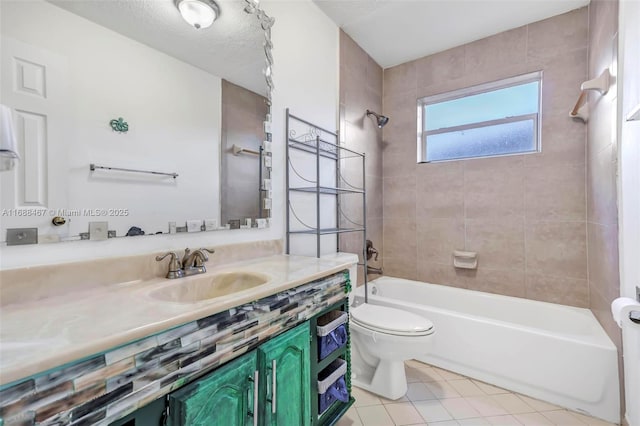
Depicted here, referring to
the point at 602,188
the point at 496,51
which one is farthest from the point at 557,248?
the point at 496,51

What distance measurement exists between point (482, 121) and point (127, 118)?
8.70ft

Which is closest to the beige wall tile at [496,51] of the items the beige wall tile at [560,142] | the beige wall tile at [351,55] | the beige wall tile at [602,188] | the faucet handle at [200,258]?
the beige wall tile at [560,142]

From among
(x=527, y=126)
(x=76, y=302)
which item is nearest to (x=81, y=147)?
(x=76, y=302)

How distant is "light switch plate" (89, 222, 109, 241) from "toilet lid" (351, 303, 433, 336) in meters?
1.40

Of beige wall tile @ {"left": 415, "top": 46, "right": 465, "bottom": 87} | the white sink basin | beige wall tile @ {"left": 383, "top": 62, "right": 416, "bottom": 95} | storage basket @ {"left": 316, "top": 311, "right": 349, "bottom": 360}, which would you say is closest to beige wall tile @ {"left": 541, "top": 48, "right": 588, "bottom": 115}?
beige wall tile @ {"left": 415, "top": 46, "right": 465, "bottom": 87}

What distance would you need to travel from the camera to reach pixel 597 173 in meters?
1.75

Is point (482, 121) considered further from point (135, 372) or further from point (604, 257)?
point (135, 372)

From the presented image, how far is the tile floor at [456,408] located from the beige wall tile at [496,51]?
96.5 inches

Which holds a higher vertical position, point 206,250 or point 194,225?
point 194,225

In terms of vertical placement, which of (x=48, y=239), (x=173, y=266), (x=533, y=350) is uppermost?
(x=48, y=239)

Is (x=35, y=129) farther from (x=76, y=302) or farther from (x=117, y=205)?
(x=76, y=302)

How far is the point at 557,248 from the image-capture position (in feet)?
6.95

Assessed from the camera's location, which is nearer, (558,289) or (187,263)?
(187,263)

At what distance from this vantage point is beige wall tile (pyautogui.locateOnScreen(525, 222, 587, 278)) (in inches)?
80.7
